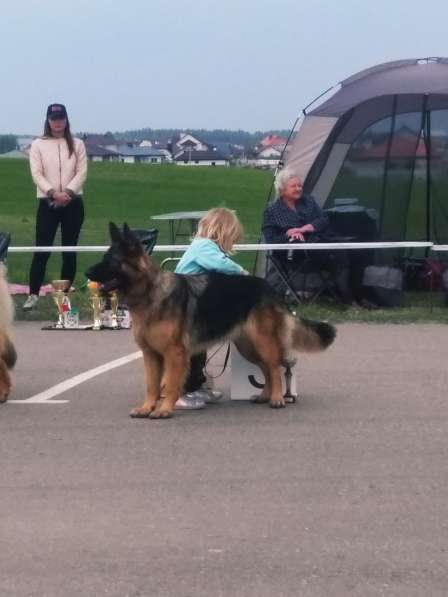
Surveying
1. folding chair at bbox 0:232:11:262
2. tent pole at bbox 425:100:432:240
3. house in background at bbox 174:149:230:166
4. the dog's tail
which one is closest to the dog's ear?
the dog's tail

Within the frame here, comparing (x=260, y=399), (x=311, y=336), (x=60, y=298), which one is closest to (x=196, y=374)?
(x=260, y=399)

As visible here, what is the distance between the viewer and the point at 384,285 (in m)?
13.5

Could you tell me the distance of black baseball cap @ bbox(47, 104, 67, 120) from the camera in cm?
1319

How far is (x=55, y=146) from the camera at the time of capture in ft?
44.0

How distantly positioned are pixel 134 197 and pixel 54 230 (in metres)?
26.1

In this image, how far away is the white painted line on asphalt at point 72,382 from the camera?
29.7ft

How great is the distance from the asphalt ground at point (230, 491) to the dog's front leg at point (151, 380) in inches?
5.7

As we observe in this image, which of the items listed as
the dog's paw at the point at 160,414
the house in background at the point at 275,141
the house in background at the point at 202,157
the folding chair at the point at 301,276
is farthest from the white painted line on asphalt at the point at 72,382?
the house in background at the point at 202,157

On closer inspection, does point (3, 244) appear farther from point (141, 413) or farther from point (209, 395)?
point (141, 413)

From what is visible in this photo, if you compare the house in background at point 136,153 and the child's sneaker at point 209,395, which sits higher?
the child's sneaker at point 209,395

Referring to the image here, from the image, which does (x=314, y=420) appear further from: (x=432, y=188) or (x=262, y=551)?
(x=432, y=188)

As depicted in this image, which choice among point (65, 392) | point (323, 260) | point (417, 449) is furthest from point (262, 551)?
point (323, 260)

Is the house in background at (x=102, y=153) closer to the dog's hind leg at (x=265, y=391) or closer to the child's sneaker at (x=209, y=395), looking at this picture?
the child's sneaker at (x=209, y=395)

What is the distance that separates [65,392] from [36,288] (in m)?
4.35
